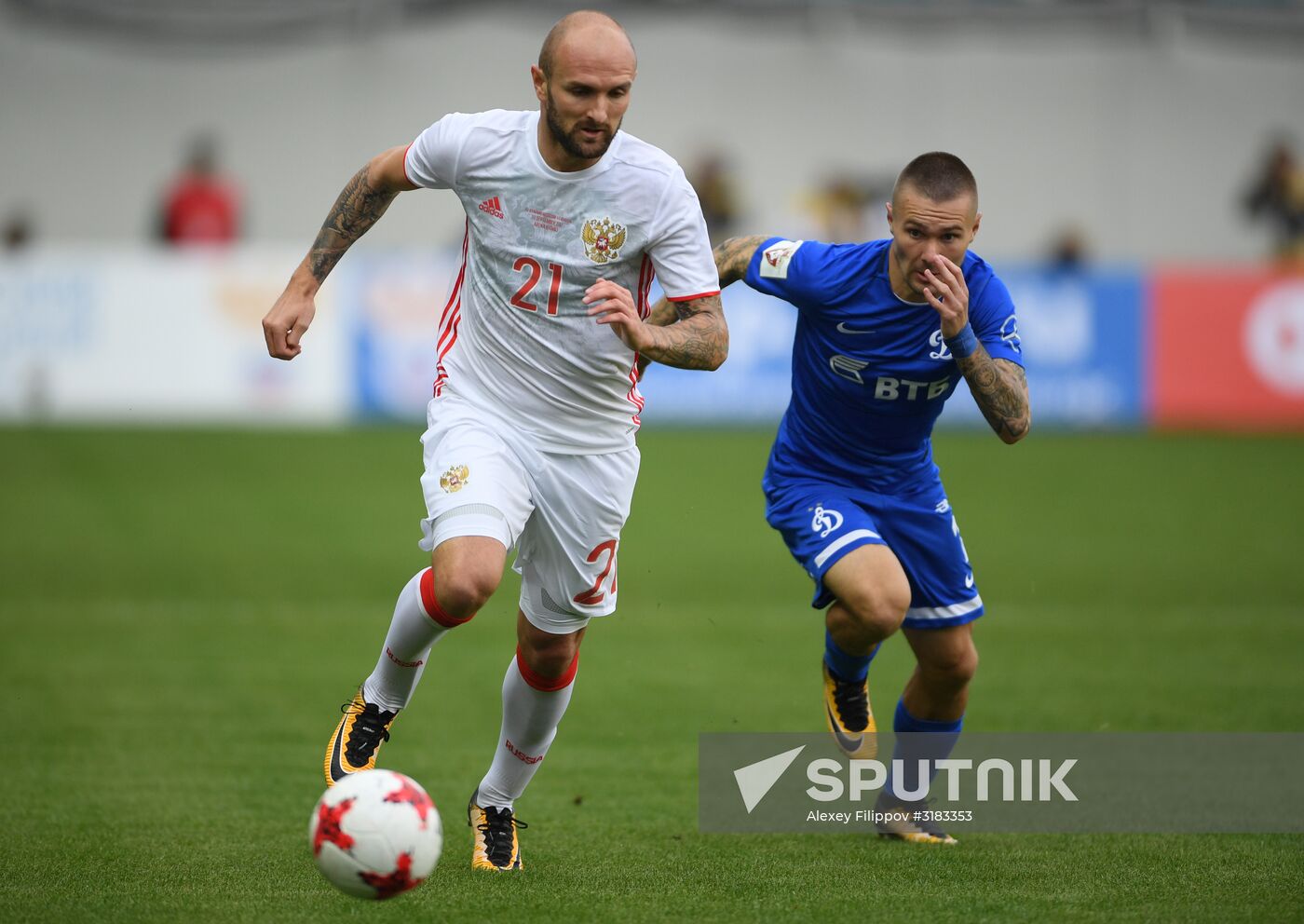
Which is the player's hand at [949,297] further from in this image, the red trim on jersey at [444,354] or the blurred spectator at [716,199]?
the blurred spectator at [716,199]

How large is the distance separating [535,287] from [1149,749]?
141 inches

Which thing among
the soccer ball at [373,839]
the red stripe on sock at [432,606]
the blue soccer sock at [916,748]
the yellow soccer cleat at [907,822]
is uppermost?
the red stripe on sock at [432,606]

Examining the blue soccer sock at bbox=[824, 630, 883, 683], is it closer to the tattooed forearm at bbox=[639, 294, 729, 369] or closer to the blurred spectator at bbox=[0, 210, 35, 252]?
the tattooed forearm at bbox=[639, 294, 729, 369]

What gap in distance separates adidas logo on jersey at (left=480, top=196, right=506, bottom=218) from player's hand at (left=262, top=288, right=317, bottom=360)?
25.8 inches

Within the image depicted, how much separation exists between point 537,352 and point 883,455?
1.38 meters

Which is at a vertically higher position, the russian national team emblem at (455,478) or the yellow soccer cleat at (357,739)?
the russian national team emblem at (455,478)

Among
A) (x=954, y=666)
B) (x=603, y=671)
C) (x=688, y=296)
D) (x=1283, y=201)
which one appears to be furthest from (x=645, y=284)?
(x=1283, y=201)

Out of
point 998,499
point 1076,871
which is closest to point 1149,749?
point 1076,871

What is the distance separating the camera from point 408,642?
550 cm

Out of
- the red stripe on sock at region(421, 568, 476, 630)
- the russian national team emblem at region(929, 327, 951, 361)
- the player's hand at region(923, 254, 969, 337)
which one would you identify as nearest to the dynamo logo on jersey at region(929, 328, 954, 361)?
the russian national team emblem at region(929, 327, 951, 361)

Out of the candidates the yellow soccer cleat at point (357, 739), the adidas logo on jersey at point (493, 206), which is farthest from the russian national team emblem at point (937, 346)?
the yellow soccer cleat at point (357, 739)

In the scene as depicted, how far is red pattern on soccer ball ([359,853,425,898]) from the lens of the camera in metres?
4.68

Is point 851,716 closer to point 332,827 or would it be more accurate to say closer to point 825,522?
point 825,522

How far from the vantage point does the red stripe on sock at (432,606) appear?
536 centimetres
